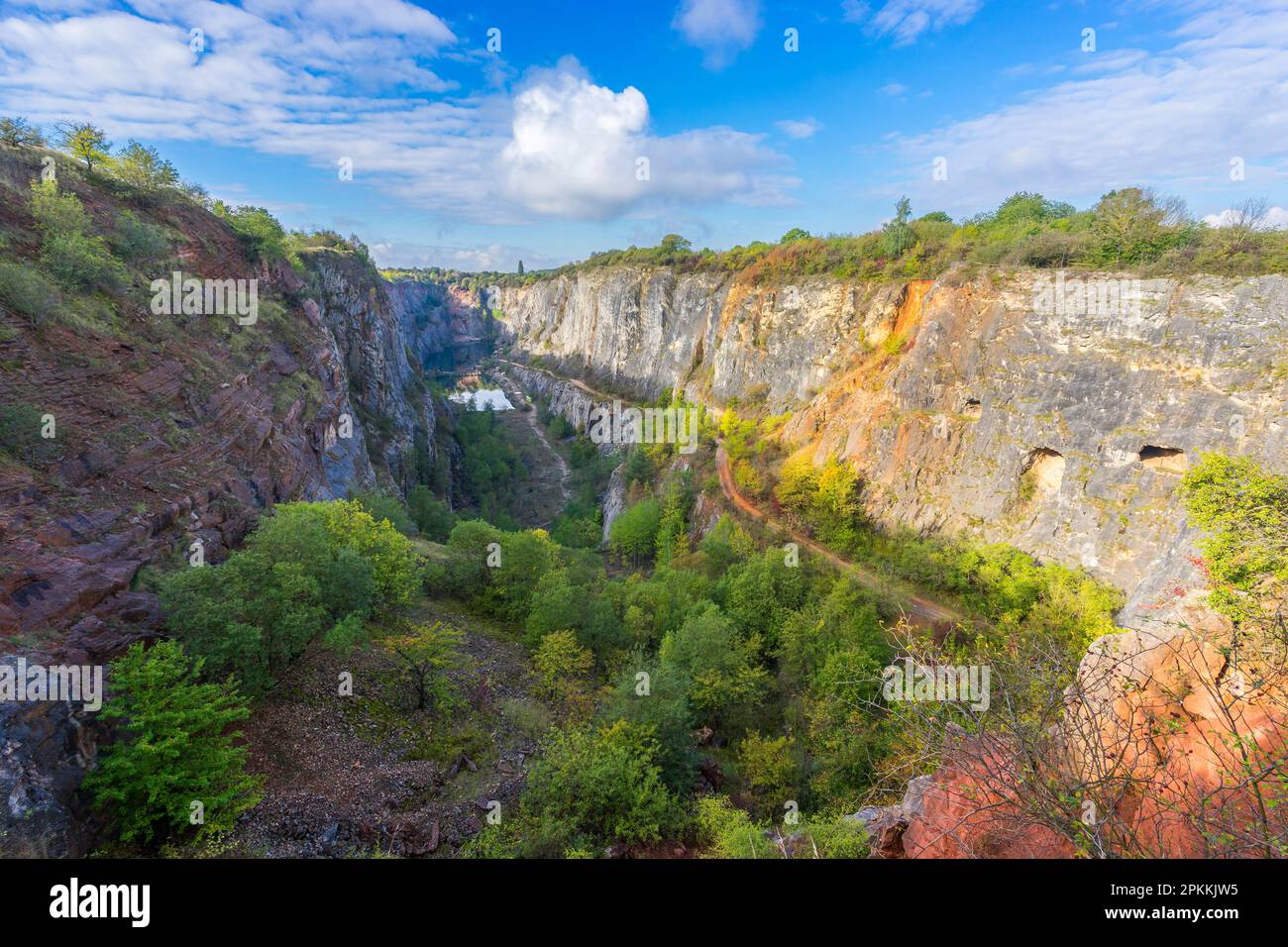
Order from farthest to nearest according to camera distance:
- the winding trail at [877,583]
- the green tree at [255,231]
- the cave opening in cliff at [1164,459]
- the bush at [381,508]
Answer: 1. the green tree at [255,231]
2. the bush at [381,508]
3. the winding trail at [877,583]
4. the cave opening in cliff at [1164,459]

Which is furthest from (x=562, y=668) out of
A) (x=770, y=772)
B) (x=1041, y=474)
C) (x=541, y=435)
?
(x=541, y=435)

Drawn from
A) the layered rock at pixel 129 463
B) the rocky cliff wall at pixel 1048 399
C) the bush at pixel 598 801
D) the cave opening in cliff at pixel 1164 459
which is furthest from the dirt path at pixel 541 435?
the cave opening in cliff at pixel 1164 459

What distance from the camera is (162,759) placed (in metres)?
10.4

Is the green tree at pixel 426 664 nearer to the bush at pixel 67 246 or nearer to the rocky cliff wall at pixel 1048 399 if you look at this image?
the bush at pixel 67 246

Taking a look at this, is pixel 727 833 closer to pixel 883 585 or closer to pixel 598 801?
pixel 598 801

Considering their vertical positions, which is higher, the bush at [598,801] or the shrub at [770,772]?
the bush at [598,801]

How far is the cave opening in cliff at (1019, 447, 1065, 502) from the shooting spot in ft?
90.9

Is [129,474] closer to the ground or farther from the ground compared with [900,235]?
closer to the ground

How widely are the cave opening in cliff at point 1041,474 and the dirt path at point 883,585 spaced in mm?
7941

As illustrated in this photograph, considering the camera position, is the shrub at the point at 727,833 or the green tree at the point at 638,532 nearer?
the shrub at the point at 727,833

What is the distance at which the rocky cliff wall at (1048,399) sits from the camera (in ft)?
73.6

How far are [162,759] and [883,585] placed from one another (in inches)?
1115

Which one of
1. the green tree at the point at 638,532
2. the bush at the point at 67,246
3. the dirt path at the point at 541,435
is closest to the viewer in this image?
the bush at the point at 67,246
